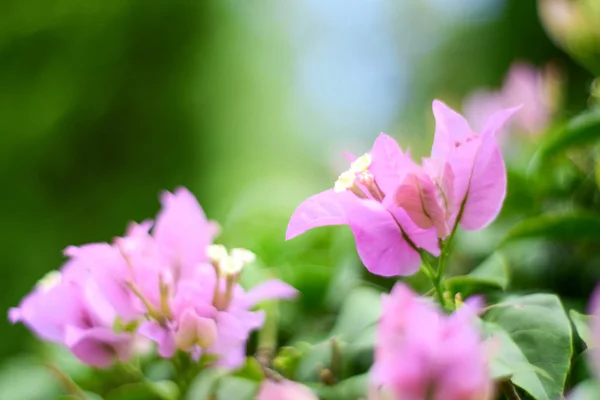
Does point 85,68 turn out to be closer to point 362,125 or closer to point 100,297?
point 362,125

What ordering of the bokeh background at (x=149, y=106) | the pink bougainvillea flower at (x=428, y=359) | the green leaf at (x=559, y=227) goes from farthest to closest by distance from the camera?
the bokeh background at (x=149, y=106) < the green leaf at (x=559, y=227) < the pink bougainvillea flower at (x=428, y=359)

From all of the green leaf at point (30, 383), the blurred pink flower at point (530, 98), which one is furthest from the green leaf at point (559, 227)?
the green leaf at point (30, 383)

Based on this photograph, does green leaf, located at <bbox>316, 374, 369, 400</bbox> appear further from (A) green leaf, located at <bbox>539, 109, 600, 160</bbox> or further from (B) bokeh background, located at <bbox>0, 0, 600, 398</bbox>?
(B) bokeh background, located at <bbox>0, 0, 600, 398</bbox>

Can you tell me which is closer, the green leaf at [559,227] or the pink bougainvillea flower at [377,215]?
the pink bougainvillea flower at [377,215]

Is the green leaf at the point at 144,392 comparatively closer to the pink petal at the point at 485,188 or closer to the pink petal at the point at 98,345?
the pink petal at the point at 98,345

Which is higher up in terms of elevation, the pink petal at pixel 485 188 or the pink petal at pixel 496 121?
the pink petal at pixel 496 121

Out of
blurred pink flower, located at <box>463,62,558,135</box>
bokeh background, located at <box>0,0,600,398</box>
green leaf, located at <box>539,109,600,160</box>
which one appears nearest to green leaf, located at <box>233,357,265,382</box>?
green leaf, located at <box>539,109,600,160</box>

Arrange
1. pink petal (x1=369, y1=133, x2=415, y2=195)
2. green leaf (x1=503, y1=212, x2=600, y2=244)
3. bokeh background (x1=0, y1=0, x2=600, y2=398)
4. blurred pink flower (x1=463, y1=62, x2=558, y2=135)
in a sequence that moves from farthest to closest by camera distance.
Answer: bokeh background (x1=0, y1=0, x2=600, y2=398), blurred pink flower (x1=463, y1=62, x2=558, y2=135), green leaf (x1=503, y1=212, x2=600, y2=244), pink petal (x1=369, y1=133, x2=415, y2=195)

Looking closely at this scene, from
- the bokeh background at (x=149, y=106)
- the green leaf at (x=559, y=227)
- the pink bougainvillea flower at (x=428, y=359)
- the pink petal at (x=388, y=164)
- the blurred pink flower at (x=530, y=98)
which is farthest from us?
the bokeh background at (x=149, y=106)
